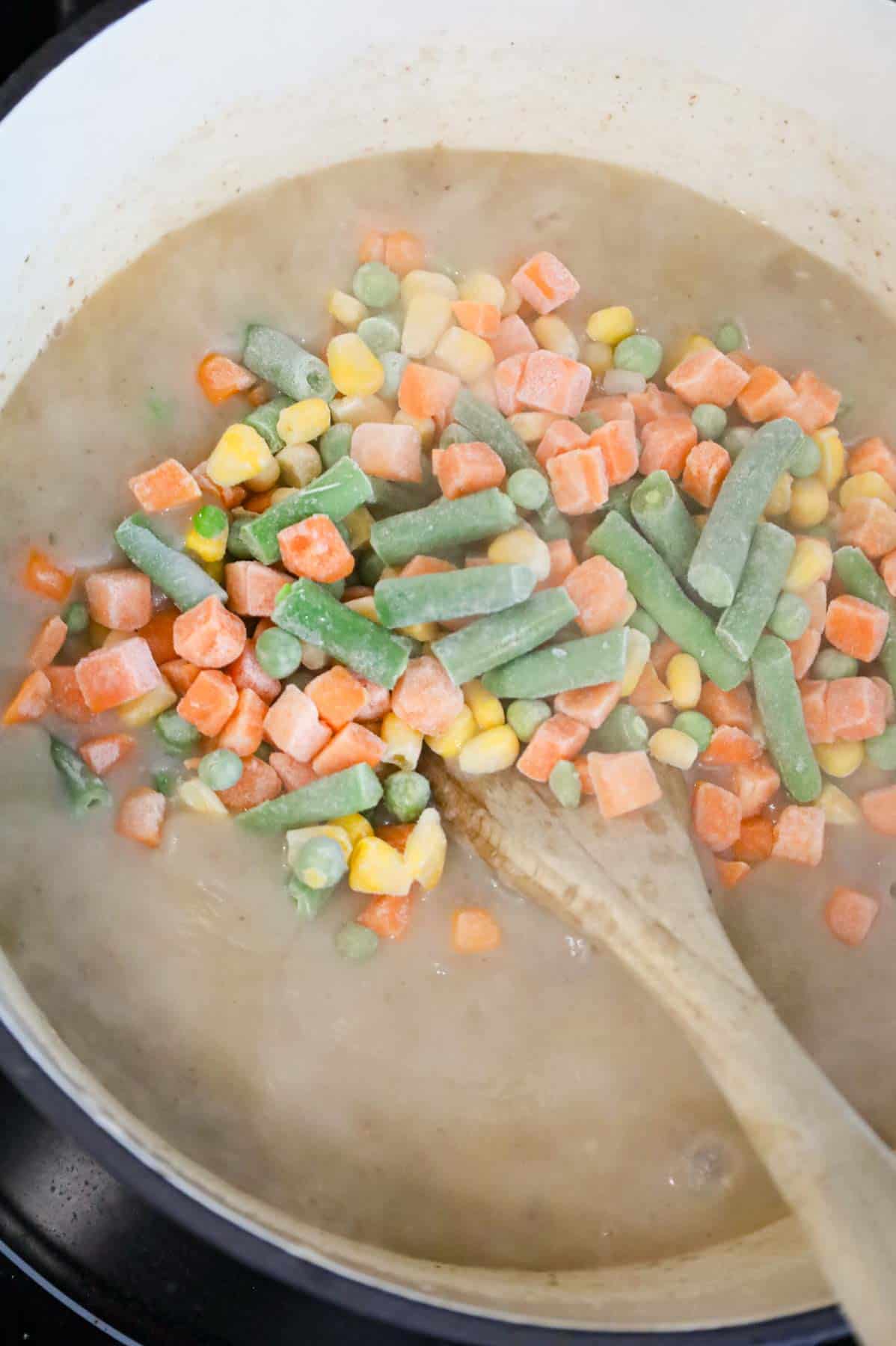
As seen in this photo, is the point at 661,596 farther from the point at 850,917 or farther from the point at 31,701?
the point at 31,701

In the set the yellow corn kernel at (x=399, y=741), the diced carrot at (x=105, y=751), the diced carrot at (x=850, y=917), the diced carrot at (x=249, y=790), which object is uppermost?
the diced carrot at (x=105, y=751)

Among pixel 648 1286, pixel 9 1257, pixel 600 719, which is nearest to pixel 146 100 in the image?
pixel 600 719

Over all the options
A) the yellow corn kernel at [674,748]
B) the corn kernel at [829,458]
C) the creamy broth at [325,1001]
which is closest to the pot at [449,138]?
the creamy broth at [325,1001]

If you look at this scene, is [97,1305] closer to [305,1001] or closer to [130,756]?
[305,1001]

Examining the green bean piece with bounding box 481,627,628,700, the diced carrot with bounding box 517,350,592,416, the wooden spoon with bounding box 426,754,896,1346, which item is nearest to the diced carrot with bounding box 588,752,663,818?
the wooden spoon with bounding box 426,754,896,1346

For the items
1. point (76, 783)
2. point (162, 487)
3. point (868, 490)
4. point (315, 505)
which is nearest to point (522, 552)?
point (315, 505)

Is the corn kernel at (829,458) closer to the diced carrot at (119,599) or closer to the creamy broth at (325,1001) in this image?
the creamy broth at (325,1001)
